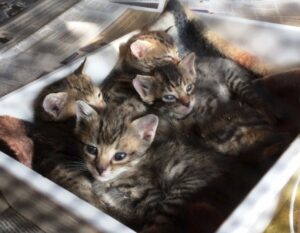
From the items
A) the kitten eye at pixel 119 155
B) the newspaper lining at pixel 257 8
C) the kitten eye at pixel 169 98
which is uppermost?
the kitten eye at pixel 169 98

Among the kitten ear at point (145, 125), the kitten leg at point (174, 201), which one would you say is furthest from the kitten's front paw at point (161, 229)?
the kitten ear at point (145, 125)

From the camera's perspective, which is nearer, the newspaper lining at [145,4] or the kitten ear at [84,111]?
the kitten ear at [84,111]

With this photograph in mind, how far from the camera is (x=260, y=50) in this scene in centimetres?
68

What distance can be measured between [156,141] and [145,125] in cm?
3

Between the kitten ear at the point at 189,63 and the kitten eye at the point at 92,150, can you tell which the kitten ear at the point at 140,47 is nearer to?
the kitten ear at the point at 189,63

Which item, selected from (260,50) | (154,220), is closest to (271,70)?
(260,50)

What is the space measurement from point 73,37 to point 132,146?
0.29 m

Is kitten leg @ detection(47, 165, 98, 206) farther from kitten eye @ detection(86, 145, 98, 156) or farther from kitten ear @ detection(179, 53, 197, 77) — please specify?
kitten ear @ detection(179, 53, 197, 77)

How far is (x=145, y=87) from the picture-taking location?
0.56m

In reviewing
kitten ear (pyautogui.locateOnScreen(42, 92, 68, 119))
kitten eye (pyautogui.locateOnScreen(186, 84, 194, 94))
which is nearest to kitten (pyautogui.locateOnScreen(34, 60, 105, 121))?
kitten ear (pyautogui.locateOnScreen(42, 92, 68, 119))

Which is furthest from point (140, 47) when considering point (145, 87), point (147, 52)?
point (145, 87)

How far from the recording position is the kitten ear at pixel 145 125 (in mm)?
503

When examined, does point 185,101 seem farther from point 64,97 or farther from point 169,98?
point 64,97

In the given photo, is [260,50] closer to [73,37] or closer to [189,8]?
[189,8]
